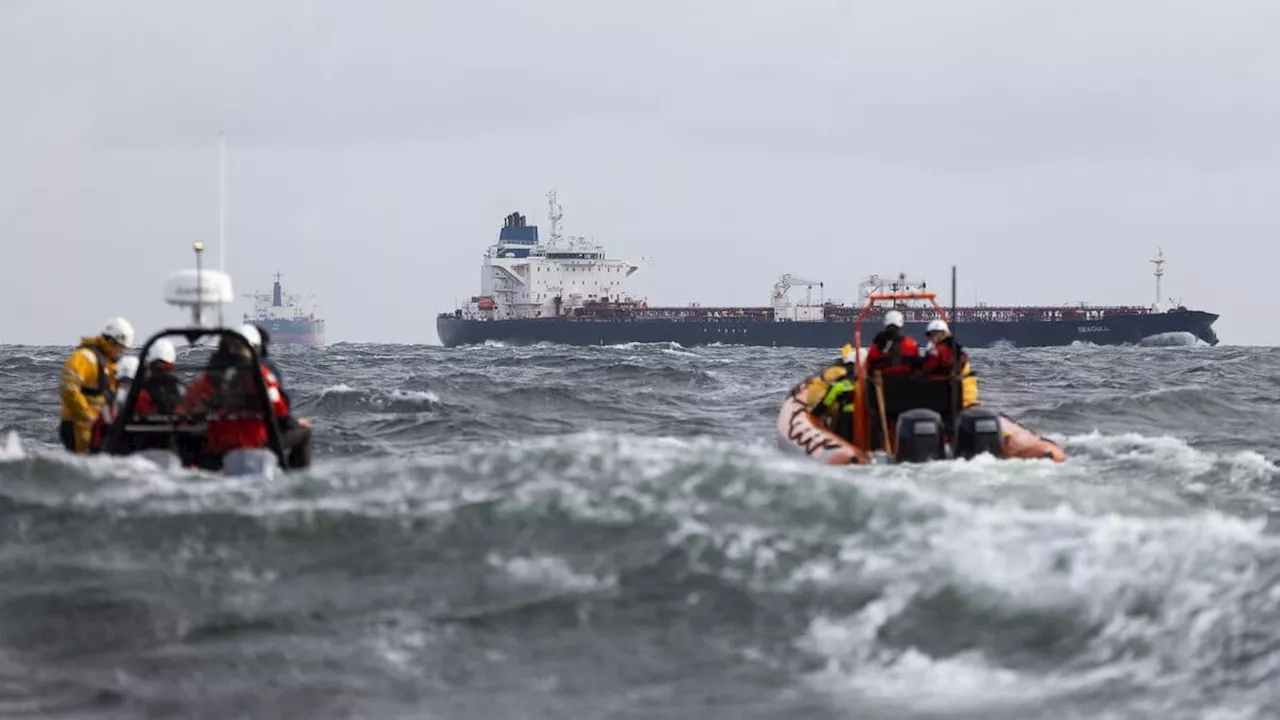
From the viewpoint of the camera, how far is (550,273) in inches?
4035

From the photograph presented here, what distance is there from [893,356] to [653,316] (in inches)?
3267

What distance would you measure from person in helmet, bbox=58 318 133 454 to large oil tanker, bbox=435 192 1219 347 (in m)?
71.9

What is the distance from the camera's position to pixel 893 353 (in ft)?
47.9

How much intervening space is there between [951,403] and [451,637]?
7.82m

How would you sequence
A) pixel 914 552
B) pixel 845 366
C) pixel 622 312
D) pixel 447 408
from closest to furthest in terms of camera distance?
pixel 914 552, pixel 845 366, pixel 447 408, pixel 622 312

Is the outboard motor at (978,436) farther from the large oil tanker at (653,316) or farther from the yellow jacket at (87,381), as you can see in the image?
the large oil tanker at (653,316)

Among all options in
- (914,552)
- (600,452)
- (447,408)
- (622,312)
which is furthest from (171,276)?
(622,312)

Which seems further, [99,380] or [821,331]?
Answer: [821,331]

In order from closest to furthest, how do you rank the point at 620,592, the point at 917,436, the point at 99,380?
the point at 620,592 → the point at 99,380 → the point at 917,436

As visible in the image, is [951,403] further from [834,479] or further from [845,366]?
[834,479]

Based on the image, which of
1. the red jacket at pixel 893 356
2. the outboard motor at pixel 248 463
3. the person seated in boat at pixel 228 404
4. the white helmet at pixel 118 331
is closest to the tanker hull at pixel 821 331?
the red jacket at pixel 893 356

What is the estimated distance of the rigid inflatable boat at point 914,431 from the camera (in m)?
13.3

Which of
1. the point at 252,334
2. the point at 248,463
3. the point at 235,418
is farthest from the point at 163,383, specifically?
the point at 248,463

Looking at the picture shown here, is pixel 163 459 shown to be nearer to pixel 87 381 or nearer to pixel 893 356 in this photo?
pixel 87 381
